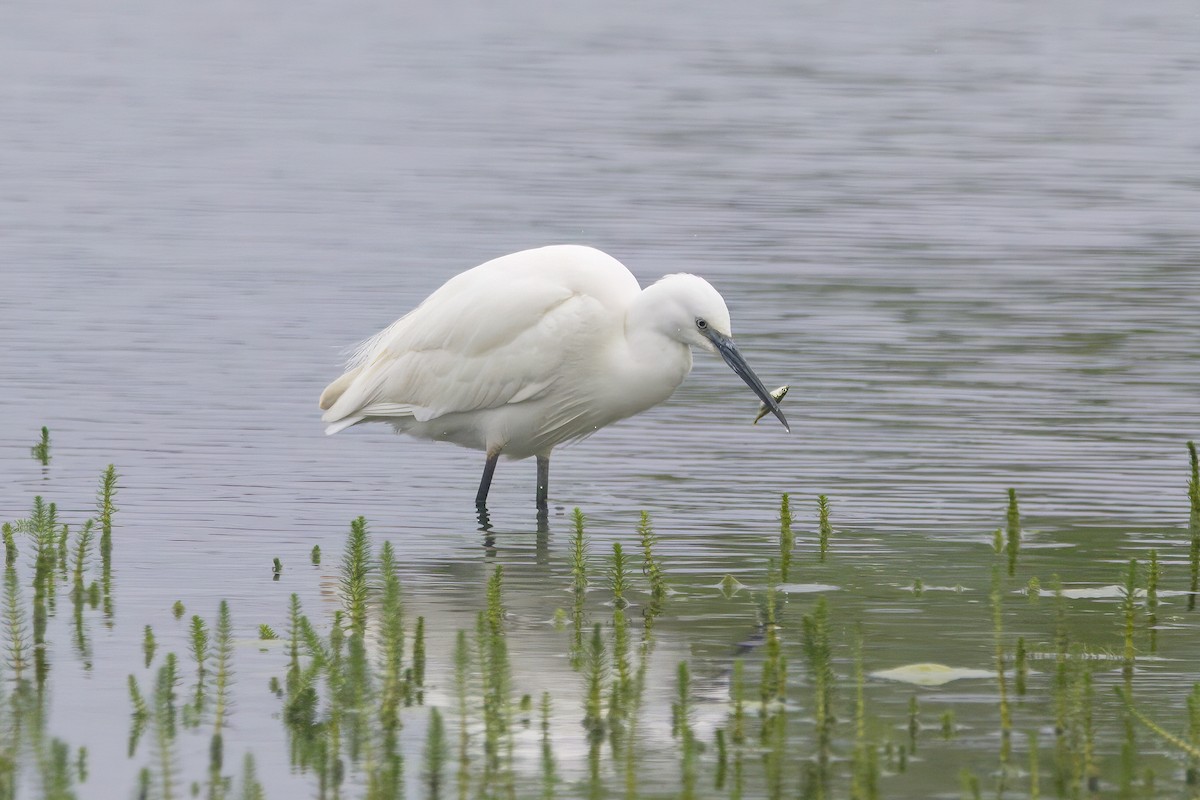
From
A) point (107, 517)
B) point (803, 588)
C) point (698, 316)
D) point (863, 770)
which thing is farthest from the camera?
point (698, 316)

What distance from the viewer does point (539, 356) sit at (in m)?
9.91

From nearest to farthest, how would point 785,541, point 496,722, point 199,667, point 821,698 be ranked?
point 496,722 → point 821,698 → point 199,667 → point 785,541

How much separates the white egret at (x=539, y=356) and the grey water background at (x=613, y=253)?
1.10ft

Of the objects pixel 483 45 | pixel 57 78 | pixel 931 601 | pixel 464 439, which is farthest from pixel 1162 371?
pixel 483 45

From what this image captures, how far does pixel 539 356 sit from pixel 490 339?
0.95 ft

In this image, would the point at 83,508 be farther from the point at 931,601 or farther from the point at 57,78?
the point at 57,78

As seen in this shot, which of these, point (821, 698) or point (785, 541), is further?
point (785, 541)

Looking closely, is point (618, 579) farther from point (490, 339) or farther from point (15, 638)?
point (490, 339)

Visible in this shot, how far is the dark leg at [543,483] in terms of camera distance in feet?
32.8

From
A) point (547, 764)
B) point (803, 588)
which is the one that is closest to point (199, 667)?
point (547, 764)

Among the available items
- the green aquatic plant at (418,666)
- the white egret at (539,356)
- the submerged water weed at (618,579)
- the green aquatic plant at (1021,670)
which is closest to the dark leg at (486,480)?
the white egret at (539,356)

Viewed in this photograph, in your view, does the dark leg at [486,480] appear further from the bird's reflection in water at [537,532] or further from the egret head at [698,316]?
the egret head at [698,316]

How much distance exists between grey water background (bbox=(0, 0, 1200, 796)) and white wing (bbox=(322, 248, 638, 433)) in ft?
1.37

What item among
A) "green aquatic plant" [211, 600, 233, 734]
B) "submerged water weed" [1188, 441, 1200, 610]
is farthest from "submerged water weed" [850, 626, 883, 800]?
"submerged water weed" [1188, 441, 1200, 610]
